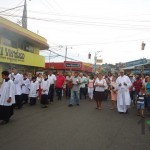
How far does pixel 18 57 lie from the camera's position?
2606 cm

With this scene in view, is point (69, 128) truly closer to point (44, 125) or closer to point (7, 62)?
point (44, 125)

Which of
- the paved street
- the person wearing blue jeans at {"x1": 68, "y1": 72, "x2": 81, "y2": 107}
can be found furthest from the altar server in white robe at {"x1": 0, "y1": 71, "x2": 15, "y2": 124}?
the person wearing blue jeans at {"x1": 68, "y1": 72, "x2": 81, "y2": 107}

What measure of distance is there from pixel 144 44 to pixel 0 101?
67.3ft

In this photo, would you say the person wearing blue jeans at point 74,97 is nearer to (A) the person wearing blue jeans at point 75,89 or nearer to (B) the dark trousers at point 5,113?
(A) the person wearing blue jeans at point 75,89

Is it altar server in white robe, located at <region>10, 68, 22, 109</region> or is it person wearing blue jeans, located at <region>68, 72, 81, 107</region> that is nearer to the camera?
altar server in white robe, located at <region>10, 68, 22, 109</region>

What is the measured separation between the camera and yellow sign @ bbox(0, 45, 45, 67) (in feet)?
75.7

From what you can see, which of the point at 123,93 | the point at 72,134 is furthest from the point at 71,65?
the point at 72,134

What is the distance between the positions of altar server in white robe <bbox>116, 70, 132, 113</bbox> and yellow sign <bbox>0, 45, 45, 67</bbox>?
488 inches

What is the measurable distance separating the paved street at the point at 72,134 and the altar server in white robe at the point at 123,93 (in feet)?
7.83

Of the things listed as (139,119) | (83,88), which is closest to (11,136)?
(139,119)

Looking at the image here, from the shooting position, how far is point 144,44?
2739 cm

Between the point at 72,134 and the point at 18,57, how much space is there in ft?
63.5

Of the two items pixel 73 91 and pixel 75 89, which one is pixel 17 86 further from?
pixel 75 89

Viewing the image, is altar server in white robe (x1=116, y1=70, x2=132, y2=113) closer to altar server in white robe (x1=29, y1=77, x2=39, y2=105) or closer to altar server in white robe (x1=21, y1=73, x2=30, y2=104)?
altar server in white robe (x1=29, y1=77, x2=39, y2=105)
